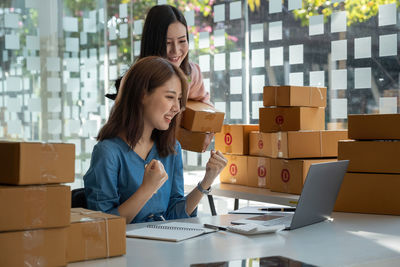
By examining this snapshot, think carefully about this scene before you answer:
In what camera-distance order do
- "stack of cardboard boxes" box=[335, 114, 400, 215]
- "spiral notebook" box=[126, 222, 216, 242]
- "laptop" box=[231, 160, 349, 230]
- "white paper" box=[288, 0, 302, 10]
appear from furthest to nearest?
"white paper" box=[288, 0, 302, 10] → "stack of cardboard boxes" box=[335, 114, 400, 215] → "laptop" box=[231, 160, 349, 230] → "spiral notebook" box=[126, 222, 216, 242]

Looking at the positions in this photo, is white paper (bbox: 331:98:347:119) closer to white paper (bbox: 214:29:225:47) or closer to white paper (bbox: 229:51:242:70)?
white paper (bbox: 229:51:242:70)

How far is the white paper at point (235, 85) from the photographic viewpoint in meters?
4.18

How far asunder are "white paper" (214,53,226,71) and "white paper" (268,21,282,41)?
50 centimetres

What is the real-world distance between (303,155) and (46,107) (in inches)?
112

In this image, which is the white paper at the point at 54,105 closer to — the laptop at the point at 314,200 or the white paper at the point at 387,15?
the white paper at the point at 387,15

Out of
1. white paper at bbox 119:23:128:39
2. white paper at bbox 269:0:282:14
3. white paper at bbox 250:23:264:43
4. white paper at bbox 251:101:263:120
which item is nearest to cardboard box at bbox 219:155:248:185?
white paper at bbox 251:101:263:120

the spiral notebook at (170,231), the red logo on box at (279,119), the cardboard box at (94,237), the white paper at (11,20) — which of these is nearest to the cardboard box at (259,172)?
the red logo on box at (279,119)

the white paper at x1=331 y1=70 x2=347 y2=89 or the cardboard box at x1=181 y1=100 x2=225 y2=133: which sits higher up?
the white paper at x1=331 y1=70 x2=347 y2=89

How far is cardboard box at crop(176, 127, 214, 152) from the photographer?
10.5ft

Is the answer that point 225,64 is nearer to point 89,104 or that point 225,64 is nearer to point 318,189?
point 89,104

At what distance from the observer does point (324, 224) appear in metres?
1.99

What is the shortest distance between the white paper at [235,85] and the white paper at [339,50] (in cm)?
84

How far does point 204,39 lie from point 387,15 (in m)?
1.59

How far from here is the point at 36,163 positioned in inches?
49.0
